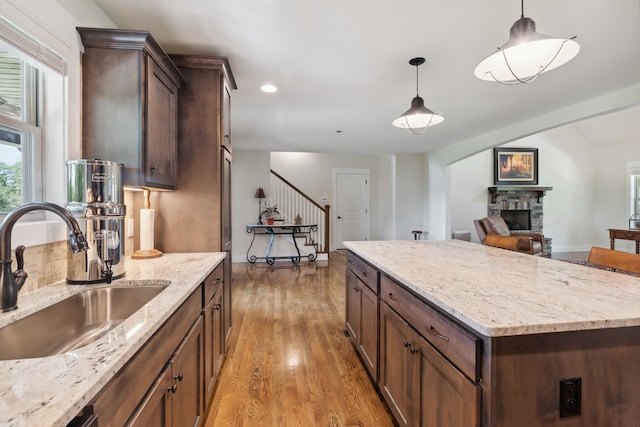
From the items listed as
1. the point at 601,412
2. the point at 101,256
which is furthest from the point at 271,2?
the point at 601,412

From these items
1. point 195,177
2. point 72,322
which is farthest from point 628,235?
point 72,322

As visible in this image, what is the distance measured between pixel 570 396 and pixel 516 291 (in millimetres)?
386

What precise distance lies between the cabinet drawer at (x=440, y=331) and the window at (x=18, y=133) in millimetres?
1825

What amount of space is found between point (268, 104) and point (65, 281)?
9.29 ft

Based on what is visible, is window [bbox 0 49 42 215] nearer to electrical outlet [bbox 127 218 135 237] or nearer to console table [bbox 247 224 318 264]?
electrical outlet [bbox 127 218 135 237]

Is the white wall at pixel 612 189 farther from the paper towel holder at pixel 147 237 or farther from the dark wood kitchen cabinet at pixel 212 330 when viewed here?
the paper towel holder at pixel 147 237

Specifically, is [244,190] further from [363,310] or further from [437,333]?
[437,333]

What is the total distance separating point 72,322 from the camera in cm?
126

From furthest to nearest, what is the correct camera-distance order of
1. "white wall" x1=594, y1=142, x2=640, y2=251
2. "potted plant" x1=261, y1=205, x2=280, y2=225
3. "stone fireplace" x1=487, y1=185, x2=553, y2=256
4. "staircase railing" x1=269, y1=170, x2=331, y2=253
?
1. "stone fireplace" x1=487, y1=185, x2=553, y2=256
2. "white wall" x1=594, y1=142, x2=640, y2=251
3. "staircase railing" x1=269, y1=170, x2=331, y2=253
4. "potted plant" x1=261, y1=205, x2=280, y2=225

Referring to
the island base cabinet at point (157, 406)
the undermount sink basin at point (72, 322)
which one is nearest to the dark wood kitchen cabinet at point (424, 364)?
the island base cabinet at point (157, 406)

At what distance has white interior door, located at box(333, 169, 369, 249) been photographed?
8.41m

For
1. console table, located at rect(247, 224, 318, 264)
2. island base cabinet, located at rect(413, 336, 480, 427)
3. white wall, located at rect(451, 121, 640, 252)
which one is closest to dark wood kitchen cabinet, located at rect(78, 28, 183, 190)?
island base cabinet, located at rect(413, 336, 480, 427)

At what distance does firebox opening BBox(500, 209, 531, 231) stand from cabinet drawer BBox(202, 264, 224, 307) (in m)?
7.53

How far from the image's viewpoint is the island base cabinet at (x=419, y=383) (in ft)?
3.30
